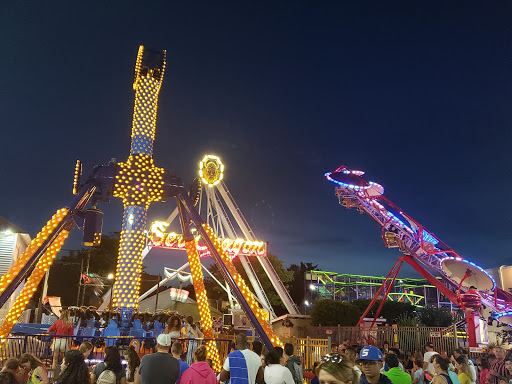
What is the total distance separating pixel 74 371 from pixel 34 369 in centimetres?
163

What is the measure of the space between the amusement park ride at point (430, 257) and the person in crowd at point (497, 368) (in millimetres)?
15405

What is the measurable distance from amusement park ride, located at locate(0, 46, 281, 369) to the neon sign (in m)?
13.5

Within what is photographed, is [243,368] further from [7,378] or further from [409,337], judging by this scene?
[409,337]

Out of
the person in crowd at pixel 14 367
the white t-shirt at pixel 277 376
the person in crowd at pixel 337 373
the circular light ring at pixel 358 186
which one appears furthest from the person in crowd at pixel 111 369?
the circular light ring at pixel 358 186

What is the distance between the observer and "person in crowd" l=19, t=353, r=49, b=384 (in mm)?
5355

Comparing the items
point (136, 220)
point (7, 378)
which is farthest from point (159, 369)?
point (136, 220)

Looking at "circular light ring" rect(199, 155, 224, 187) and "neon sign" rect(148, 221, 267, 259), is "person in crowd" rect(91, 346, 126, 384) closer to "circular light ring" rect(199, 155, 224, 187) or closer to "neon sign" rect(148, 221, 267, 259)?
"circular light ring" rect(199, 155, 224, 187)

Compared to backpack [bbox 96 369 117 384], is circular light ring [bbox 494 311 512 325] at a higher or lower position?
higher

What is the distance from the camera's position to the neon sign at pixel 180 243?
1193 inches

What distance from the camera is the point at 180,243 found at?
30844mm

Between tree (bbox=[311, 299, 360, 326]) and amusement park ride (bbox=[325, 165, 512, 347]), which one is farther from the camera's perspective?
tree (bbox=[311, 299, 360, 326])

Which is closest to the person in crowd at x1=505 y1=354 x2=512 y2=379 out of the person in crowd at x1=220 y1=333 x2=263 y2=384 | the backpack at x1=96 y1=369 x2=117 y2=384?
the person in crowd at x1=220 y1=333 x2=263 y2=384

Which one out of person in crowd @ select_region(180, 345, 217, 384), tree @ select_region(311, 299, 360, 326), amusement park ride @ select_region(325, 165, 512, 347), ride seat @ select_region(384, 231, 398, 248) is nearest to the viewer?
person in crowd @ select_region(180, 345, 217, 384)

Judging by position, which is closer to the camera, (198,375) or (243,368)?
(198,375)
